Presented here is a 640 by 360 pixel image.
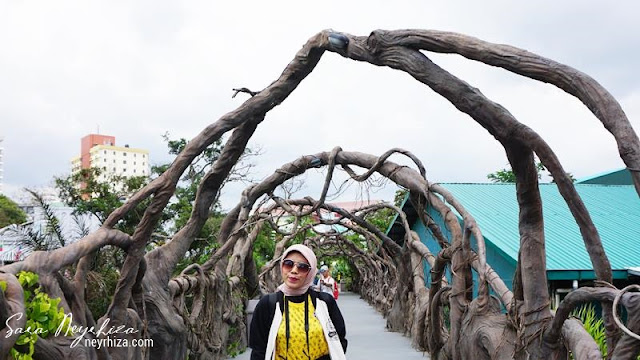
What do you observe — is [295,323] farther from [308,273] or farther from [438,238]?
[438,238]

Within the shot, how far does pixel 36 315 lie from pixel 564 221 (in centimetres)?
1048

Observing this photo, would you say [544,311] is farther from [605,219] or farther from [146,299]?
[605,219]

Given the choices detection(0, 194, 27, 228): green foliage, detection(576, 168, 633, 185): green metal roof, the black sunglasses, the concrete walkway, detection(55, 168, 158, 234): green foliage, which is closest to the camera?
the black sunglasses

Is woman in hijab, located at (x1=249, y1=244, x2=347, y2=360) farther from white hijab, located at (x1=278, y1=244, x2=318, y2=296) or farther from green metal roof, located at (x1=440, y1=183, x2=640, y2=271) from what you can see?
green metal roof, located at (x1=440, y1=183, x2=640, y2=271)

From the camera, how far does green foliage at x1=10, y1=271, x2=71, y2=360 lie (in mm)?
3717

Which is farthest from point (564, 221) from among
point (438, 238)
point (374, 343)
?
point (438, 238)

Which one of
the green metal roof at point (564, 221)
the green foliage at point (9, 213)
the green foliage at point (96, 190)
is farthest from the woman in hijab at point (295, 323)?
the green foliage at point (9, 213)

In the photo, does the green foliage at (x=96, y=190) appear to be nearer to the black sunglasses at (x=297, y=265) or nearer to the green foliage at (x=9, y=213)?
the black sunglasses at (x=297, y=265)

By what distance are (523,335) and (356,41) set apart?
99.3 inches

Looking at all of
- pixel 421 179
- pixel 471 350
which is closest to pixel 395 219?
pixel 421 179

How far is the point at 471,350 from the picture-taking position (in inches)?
241

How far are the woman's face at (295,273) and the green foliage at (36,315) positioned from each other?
162 centimetres

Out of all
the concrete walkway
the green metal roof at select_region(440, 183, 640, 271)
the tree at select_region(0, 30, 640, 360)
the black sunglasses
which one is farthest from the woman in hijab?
the concrete walkway

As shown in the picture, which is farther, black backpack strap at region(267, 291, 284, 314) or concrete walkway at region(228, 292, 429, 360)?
concrete walkway at region(228, 292, 429, 360)
